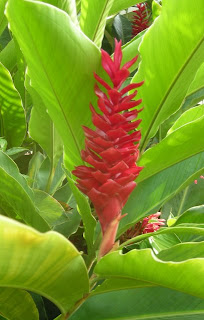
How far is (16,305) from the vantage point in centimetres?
82

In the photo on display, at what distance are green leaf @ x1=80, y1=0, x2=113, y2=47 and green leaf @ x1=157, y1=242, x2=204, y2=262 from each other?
16.8 inches

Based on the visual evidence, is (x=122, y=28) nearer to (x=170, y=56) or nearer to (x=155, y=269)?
(x=170, y=56)

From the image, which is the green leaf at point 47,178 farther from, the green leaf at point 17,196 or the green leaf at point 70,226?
the green leaf at point 17,196

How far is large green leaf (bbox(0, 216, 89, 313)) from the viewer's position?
0.47 m

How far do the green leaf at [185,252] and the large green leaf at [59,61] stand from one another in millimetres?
227

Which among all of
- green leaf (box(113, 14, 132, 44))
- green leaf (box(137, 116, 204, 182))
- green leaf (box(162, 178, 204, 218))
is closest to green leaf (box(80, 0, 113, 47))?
green leaf (box(137, 116, 204, 182))

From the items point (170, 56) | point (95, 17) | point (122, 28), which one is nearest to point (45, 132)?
point (95, 17)

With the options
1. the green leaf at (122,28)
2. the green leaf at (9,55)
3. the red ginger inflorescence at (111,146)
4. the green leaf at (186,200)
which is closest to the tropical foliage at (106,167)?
the red ginger inflorescence at (111,146)

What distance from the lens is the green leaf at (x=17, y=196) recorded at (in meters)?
0.76

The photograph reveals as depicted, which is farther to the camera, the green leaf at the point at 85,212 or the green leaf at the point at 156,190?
the green leaf at the point at 156,190

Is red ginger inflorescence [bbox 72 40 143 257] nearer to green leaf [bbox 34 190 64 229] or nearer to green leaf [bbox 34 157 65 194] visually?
green leaf [bbox 34 190 64 229]

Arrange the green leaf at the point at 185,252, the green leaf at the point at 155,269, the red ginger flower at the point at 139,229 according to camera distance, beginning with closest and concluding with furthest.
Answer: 1. the green leaf at the point at 155,269
2. the green leaf at the point at 185,252
3. the red ginger flower at the point at 139,229

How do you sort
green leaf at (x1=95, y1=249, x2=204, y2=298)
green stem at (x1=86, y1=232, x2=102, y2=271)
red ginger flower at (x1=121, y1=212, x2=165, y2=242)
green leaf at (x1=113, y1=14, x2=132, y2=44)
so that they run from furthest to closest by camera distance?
green leaf at (x1=113, y1=14, x2=132, y2=44) → red ginger flower at (x1=121, y1=212, x2=165, y2=242) → green stem at (x1=86, y1=232, x2=102, y2=271) → green leaf at (x1=95, y1=249, x2=204, y2=298)

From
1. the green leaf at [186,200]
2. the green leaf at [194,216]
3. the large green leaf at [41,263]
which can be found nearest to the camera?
the large green leaf at [41,263]
